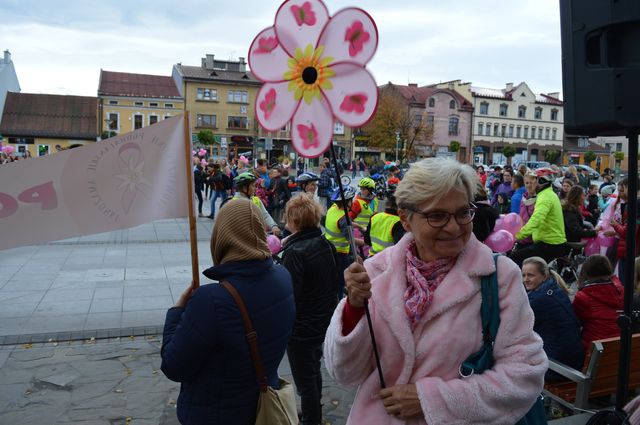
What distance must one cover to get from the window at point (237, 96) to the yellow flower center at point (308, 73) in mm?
57757

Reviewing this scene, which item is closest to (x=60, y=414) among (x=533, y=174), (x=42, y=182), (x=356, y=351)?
(x=42, y=182)

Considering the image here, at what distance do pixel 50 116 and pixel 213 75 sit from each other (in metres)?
18.0

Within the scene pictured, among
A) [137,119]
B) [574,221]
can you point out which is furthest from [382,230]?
[137,119]

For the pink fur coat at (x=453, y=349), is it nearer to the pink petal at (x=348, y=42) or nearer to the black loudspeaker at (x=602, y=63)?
the pink petal at (x=348, y=42)

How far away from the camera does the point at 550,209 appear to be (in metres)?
6.89

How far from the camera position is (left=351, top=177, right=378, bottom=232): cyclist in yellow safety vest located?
758 centimetres

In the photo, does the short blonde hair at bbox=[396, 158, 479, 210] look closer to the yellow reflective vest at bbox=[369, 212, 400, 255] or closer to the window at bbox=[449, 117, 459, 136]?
the yellow reflective vest at bbox=[369, 212, 400, 255]

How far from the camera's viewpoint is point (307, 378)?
3904 millimetres

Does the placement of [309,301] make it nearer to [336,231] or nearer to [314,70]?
[314,70]

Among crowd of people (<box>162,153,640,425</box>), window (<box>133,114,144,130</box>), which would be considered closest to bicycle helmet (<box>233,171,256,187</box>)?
crowd of people (<box>162,153,640,425</box>)

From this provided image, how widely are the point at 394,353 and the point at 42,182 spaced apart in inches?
95.7

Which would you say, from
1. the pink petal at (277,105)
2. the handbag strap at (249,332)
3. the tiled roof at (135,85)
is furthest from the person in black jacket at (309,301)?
the tiled roof at (135,85)

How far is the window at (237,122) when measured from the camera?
58500 millimetres

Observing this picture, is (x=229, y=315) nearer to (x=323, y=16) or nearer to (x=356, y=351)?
(x=356, y=351)
